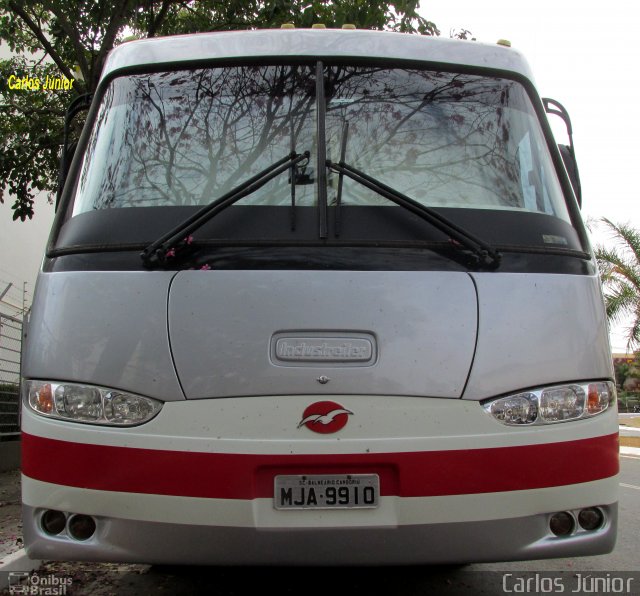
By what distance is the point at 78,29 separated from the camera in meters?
9.30

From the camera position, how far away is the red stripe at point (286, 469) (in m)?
2.62

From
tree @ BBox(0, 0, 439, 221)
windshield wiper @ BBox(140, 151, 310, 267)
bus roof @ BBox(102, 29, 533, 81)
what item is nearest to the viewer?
windshield wiper @ BBox(140, 151, 310, 267)

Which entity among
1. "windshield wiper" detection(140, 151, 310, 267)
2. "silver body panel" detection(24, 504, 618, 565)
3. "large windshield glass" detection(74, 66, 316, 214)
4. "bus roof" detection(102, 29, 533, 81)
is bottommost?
"silver body panel" detection(24, 504, 618, 565)

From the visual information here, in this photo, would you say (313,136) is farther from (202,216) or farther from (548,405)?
(548,405)

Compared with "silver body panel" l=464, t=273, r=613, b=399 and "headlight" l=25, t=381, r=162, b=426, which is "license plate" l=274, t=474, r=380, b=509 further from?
"headlight" l=25, t=381, r=162, b=426

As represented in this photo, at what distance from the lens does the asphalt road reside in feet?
13.1

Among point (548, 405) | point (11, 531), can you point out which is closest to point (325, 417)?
Answer: point (548, 405)

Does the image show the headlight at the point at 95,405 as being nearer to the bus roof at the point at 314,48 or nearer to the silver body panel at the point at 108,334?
the silver body panel at the point at 108,334

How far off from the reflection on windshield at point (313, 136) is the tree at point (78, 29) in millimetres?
4922

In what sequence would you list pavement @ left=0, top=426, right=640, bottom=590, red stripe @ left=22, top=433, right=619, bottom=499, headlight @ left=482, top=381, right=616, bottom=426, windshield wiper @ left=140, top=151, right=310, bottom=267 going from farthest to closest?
pavement @ left=0, top=426, right=640, bottom=590 < windshield wiper @ left=140, top=151, right=310, bottom=267 < headlight @ left=482, top=381, right=616, bottom=426 < red stripe @ left=22, top=433, right=619, bottom=499

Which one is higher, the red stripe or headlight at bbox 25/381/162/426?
headlight at bbox 25/381/162/426

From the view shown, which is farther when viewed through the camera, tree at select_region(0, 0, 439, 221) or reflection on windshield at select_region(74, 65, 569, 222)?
tree at select_region(0, 0, 439, 221)

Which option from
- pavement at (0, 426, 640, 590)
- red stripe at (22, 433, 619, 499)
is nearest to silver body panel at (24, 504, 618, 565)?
red stripe at (22, 433, 619, 499)

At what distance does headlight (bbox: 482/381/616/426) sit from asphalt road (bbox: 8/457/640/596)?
1.57 m
